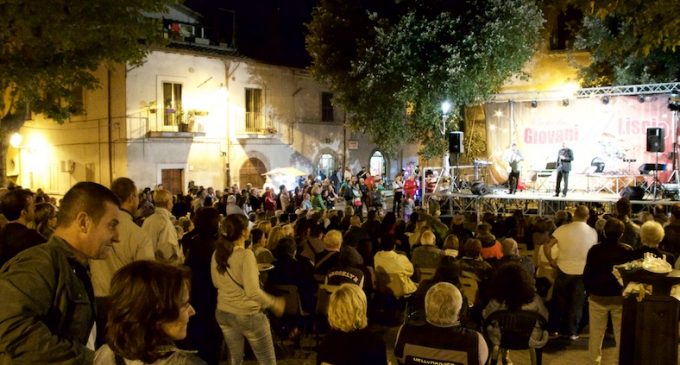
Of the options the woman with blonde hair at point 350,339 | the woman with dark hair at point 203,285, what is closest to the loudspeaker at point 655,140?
the woman with dark hair at point 203,285

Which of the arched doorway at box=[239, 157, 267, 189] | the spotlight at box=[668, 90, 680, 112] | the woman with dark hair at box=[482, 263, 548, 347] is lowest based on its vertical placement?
the woman with dark hair at box=[482, 263, 548, 347]

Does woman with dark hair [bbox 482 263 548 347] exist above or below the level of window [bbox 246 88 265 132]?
below

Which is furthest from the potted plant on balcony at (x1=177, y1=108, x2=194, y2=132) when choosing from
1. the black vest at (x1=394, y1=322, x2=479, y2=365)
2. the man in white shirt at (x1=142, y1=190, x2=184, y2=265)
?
the black vest at (x1=394, y1=322, x2=479, y2=365)

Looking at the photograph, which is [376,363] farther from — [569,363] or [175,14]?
[175,14]

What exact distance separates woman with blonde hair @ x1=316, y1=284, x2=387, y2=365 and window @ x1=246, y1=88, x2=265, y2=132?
23668 mm

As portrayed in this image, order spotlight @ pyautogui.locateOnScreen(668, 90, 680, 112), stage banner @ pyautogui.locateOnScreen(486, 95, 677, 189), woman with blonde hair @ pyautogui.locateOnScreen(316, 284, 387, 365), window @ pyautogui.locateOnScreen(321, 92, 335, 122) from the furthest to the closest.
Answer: window @ pyautogui.locateOnScreen(321, 92, 335, 122), stage banner @ pyautogui.locateOnScreen(486, 95, 677, 189), spotlight @ pyautogui.locateOnScreen(668, 90, 680, 112), woman with blonde hair @ pyautogui.locateOnScreen(316, 284, 387, 365)

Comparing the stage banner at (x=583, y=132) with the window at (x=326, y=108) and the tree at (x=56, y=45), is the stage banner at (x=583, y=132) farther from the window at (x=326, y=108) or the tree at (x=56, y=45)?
the tree at (x=56, y=45)

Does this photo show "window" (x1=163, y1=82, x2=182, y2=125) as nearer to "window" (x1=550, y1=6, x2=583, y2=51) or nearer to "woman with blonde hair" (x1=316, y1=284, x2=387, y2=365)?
"window" (x1=550, y1=6, x2=583, y2=51)

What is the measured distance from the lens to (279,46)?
29734 millimetres

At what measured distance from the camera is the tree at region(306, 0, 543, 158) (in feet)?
62.6

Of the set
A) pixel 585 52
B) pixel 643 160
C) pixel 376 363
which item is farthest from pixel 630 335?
pixel 585 52

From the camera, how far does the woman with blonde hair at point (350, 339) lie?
10.5 feet

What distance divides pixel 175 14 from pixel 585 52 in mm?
17312

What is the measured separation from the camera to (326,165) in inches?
1176
